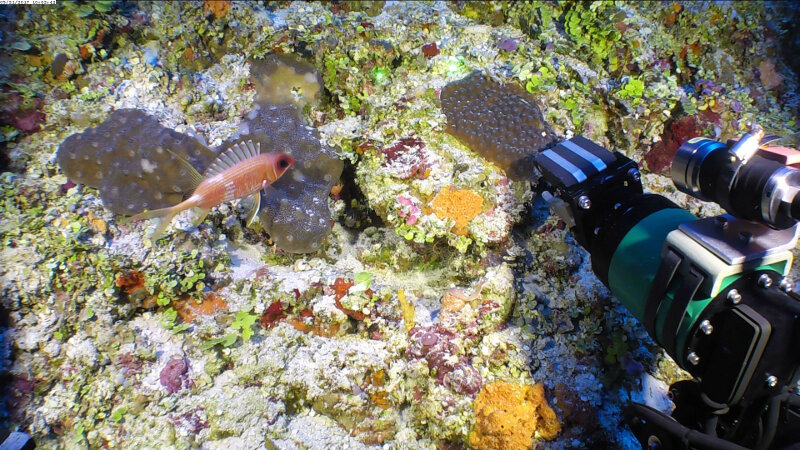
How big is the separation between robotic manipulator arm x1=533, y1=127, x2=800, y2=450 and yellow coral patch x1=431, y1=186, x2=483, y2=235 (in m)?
1.45

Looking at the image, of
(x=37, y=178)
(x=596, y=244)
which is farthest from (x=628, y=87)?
(x=37, y=178)

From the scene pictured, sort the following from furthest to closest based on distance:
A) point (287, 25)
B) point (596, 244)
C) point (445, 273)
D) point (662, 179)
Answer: point (287, 25) < point (662, 179) < point (445, 273) < point (596, 244)

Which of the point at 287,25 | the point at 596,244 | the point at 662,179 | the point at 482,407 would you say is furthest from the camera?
the point at 287,25

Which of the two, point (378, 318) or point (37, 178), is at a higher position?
point (37, 178)

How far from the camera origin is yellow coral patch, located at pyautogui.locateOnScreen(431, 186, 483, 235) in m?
3.25

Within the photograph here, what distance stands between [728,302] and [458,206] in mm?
1933

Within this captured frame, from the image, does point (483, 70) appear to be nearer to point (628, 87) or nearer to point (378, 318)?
point (628, 87)

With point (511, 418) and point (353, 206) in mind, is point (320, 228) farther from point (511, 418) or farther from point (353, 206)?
point (511, 418)

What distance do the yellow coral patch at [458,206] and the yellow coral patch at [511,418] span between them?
118 centimetres

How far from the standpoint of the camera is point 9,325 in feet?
8.84

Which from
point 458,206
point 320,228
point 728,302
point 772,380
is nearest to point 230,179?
point 320,228

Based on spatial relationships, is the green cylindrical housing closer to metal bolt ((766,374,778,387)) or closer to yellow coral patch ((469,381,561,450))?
metal bolt ((766,374,778,387))

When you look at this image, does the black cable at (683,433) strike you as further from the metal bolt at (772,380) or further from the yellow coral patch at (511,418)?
the yellow coral patch at (511,418)

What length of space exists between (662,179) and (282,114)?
3.63 meters
